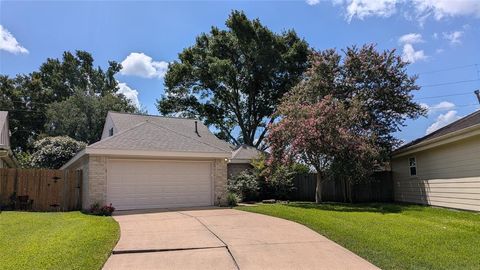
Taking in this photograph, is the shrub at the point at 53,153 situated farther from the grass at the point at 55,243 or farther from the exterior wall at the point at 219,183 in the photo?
the grass at the point at 55,243

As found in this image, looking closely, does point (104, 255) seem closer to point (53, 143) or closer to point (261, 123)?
point (53, 143)

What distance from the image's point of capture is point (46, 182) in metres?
15.3

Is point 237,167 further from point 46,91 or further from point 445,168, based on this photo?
point 46,91

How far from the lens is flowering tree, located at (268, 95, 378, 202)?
16469mm

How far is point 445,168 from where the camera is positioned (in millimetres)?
15281

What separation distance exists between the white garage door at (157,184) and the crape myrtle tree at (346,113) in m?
3.52

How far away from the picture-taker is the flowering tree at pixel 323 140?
16.5m

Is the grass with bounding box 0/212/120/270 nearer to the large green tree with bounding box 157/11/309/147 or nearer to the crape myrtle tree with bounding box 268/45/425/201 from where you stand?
the crape myrtle tree with bounding box 268/45/425/201

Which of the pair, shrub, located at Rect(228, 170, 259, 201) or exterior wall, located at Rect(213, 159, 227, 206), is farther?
shrub, located at Rect(228, 170, 259, 201)

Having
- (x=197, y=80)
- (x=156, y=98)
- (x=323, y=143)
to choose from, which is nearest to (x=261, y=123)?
(x=197, y=80)

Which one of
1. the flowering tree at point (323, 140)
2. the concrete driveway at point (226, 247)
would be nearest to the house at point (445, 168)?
the flowering tree at point (323, 140)

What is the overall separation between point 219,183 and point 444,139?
347 inches

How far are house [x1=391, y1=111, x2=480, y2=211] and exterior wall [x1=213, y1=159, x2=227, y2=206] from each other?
833 cm

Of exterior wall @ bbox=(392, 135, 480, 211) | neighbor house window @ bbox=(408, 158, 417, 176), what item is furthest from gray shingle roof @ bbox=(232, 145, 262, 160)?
exterior wall @ bbox=(392, 135, 480, 211)
